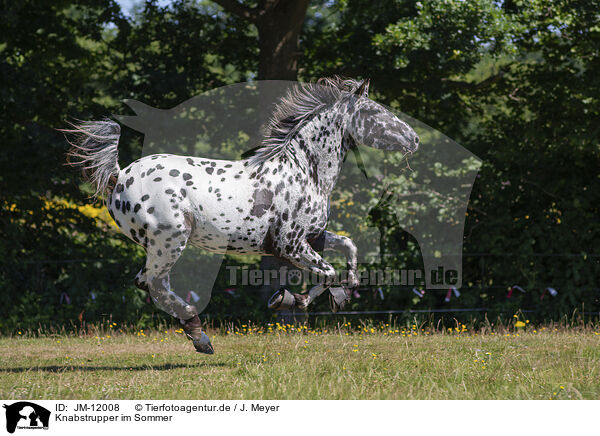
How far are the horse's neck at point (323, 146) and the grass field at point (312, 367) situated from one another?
1.62 m

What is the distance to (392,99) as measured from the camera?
11367 millimetres

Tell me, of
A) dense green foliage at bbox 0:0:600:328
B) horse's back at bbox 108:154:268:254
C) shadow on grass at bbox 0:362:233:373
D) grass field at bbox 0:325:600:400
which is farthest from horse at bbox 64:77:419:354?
dense green foliage at bbox 0:0:600:328

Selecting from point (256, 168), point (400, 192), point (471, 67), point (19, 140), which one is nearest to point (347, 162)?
point (400, 192)

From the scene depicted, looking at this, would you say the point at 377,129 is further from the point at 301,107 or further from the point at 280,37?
the point at 280,37

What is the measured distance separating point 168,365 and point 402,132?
299 cm

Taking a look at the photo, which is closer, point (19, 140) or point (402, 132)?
point (402, 132)

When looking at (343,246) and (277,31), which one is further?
(277,31)

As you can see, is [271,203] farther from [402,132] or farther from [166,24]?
[166,24]

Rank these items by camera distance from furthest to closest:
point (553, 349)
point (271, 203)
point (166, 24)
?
point (166, 24) < point (553, 349) < point (271, 203)

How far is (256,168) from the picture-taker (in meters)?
5.61

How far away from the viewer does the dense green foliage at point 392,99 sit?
9562 mm
